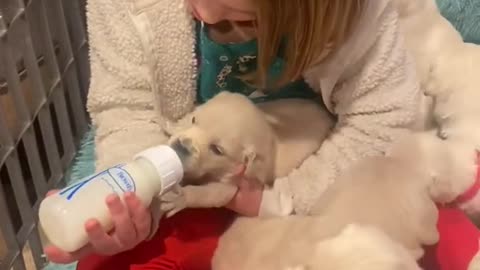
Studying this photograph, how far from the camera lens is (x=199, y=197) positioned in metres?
0.89

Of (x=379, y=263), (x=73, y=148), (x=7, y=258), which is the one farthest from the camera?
(x=73, y=148)

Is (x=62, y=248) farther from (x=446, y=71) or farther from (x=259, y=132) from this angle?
(x=446, y=71)

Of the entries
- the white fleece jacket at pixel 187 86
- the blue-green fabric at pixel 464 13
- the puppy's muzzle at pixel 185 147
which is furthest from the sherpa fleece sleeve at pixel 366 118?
the blue-green fabric at pixel 464 13

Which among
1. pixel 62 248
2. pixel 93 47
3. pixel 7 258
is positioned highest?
pixel 93 47

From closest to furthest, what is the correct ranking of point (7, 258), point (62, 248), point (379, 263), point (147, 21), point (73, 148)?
point (379, 263) < point (62, 248) < point (147, 21) < point (7, 258) < point (73, 148)

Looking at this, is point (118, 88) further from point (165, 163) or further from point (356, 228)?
point (356, 228)

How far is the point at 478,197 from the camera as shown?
0.94 meters

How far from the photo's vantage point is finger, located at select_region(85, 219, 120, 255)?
0.77m

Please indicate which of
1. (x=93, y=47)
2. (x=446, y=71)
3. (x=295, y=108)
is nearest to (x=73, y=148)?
(x=93, y=47)

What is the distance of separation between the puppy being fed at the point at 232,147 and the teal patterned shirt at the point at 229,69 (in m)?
0.05

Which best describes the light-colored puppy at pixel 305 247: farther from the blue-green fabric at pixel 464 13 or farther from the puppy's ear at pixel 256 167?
the blue-green fabric at pixel 464 13

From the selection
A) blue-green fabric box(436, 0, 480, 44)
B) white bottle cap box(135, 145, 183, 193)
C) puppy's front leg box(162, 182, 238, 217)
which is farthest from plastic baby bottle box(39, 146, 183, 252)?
blue-green fabric box(436, 0, 480, 44)

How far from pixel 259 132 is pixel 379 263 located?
250 millimetres

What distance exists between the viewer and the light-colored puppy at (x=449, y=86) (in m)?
0.92
